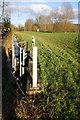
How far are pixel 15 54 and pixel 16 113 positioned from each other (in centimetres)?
264

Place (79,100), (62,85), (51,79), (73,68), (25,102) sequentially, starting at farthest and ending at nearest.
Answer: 1. (73,68)
2. (51,79)
3. (62,85)
4. (79,100)
5. (25,102)

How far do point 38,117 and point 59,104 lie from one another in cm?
40

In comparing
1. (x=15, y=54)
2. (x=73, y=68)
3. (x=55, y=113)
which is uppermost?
(x=15, y=54)

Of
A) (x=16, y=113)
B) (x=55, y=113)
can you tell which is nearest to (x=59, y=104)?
(x=55, y=113)

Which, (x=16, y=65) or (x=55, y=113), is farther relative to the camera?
(x=16, y=65)

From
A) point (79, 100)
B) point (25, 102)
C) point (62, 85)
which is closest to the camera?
point (25, 102)

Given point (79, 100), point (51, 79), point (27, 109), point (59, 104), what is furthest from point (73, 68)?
point (27, 109)

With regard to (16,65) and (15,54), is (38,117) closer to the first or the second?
(16,65)

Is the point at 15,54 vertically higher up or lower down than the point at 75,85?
higher up

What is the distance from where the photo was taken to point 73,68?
3789 millimetres

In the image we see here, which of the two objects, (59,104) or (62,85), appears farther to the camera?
(62,85)

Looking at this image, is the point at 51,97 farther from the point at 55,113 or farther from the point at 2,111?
the point at 2,111

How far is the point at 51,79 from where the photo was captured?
3.02 meters

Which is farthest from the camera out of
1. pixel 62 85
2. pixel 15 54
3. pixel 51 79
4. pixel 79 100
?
pixel 15 54
